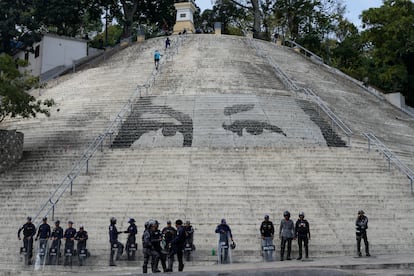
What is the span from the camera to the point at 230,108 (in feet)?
68.2

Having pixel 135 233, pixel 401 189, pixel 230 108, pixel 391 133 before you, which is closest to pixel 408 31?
pixel 391 133

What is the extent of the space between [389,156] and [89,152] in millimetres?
10004

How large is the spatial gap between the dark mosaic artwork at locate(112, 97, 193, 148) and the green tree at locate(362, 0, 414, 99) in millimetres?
16351

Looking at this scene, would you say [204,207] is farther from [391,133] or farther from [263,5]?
[263,5]

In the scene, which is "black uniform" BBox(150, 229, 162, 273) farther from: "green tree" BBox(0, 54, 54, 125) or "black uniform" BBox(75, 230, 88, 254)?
"green tree" BBox(0, 54, 54, 125)

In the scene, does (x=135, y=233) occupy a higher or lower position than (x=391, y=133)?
lower

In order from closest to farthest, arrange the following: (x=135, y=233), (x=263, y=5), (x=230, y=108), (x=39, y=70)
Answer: (x=135, y=233) < (x=230, y=108) < (x=39, y=70) < (x=263, y=5)

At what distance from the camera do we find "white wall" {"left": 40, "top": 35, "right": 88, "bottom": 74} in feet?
106

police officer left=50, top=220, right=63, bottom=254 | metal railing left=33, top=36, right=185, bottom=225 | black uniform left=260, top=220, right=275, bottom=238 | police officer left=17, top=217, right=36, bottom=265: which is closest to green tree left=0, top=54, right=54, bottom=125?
metal railing left=33, top=36, right=185, bottom=225

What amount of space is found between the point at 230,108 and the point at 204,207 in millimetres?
7952

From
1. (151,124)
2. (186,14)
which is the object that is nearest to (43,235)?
(151,124)

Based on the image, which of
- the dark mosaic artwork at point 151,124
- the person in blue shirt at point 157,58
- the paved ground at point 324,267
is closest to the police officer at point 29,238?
the paved ground at point 324,267

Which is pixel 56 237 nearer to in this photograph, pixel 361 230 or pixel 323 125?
pixel 361 230

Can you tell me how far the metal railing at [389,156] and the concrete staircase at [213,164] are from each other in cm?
30
